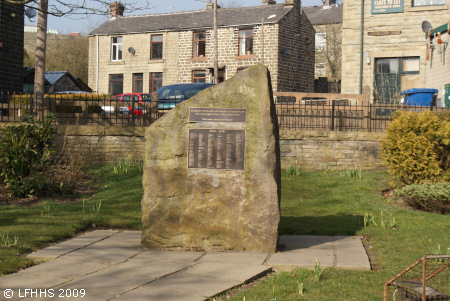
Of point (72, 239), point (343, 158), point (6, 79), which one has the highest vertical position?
point (6, 79)

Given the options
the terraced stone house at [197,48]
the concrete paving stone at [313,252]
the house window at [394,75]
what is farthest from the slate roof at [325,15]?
the concrete paving stone at [313,252]

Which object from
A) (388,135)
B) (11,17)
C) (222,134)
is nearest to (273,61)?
(11,17)

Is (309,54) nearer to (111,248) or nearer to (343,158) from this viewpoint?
(343,158)

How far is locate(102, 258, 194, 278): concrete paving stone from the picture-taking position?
15.7 ft

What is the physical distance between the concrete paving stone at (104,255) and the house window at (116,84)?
31.3 metres

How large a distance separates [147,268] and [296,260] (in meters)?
1.72

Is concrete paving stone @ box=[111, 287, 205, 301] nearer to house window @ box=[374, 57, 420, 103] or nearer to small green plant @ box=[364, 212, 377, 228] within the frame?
small green plant @ box=[364, 212, 377, 228]

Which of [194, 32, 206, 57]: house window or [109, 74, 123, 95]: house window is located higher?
[194, 32, 206, 57]: house window

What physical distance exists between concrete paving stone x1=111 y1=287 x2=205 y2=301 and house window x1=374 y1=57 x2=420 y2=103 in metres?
17.7

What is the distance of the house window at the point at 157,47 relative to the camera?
3409 centimetres

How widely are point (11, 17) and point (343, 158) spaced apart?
603 inches

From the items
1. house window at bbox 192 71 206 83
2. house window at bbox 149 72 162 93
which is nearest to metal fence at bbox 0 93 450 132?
house window at bbox 192 71 206 83

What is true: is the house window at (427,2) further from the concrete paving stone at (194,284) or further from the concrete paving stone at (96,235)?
the concrete paving stone at (194,284)

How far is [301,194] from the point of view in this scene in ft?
31.6
